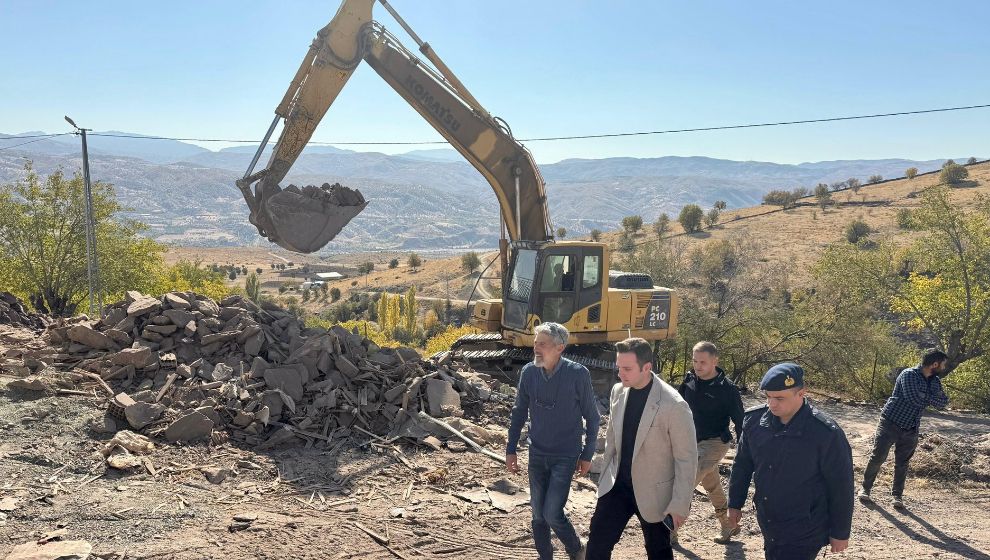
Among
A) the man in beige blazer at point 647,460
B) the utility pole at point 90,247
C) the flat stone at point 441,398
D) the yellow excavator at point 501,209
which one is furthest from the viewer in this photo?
the utility pole at point 90,247

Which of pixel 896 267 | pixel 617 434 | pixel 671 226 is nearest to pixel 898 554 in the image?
pixel 617 434

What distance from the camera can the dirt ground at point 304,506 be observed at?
529 centimetres

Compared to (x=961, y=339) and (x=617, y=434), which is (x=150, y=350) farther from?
(x=961, y=339)

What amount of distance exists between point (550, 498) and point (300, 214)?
5997mm

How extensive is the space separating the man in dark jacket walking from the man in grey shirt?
385cm

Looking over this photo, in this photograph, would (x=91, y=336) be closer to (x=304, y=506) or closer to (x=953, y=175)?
(x=304, y=506)

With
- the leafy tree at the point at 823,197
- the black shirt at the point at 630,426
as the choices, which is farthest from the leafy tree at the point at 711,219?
the black shirt at the point at 630,426

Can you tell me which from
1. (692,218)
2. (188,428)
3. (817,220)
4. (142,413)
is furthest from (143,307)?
(692,218)

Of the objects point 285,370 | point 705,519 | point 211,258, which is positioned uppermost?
point 285,370

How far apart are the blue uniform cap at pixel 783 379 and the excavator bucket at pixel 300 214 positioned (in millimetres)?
6818

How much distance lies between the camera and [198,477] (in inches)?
257

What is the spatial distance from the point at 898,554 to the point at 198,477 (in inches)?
246

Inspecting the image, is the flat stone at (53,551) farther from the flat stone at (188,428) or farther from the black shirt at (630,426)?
the black shirt at (630,426)

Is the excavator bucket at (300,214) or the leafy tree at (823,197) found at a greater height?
the leafy tree at (823,197)
